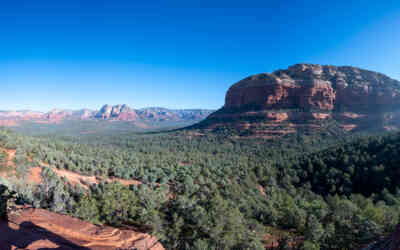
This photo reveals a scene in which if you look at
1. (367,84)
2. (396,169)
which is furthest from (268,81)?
(396,169)

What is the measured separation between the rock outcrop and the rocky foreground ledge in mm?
65042

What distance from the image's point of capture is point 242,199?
1828 cm

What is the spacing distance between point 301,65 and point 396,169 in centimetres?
8462

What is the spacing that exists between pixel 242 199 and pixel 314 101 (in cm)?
8009

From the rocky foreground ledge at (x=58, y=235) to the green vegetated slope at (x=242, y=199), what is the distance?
407 cm

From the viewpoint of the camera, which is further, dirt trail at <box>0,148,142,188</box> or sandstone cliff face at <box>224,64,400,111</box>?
sandstone cliff face at <box>224,64,400,111</box>

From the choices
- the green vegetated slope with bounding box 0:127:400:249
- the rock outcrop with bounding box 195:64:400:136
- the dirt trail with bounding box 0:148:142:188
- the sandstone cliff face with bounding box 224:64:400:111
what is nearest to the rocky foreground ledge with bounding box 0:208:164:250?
the green vegetated slope with bounding box 0:127:400:249

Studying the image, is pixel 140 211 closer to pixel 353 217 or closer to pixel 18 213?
pixel 18 213

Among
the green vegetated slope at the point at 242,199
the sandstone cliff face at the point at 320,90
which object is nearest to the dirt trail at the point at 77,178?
the green vegetated slope at the point at 242,199

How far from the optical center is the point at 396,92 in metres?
72.8

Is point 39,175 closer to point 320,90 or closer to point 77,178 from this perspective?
point 77,178

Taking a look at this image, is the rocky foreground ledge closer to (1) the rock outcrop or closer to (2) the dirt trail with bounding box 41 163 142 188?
(2) the dirt trail with bounding box 41 163 142 188

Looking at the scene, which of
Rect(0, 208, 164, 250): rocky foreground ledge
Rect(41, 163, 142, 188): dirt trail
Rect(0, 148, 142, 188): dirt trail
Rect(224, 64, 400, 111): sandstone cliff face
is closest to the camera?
Rect(0, 208, 164, 250): rocky foreground ledge

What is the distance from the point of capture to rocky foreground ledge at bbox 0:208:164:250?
408cm
